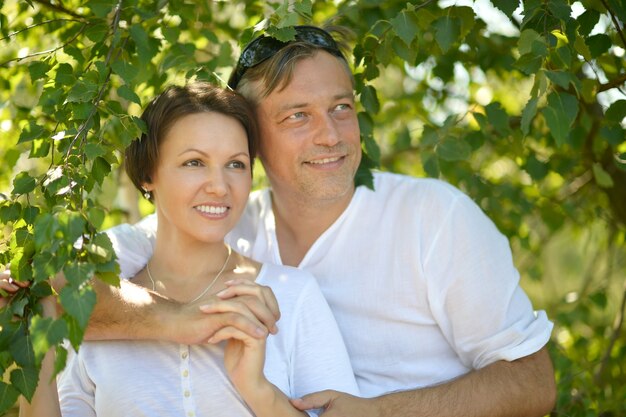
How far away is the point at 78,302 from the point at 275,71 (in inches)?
56.5

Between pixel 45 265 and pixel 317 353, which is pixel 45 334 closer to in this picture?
pixel 45 265

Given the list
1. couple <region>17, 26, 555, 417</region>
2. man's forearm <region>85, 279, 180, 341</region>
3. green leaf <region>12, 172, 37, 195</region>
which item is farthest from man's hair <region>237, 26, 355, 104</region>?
green leaf <region>12, 172, 37, 195</region>

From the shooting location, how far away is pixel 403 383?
277 cm

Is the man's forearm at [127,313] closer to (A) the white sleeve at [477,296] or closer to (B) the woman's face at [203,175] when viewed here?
(B) the woman's face at [203,175]

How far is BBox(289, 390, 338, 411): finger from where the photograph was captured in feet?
7.60

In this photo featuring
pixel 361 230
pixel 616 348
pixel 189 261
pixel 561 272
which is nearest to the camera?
pixel 189 261

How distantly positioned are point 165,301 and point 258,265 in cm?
38

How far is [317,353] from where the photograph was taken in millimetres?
2467

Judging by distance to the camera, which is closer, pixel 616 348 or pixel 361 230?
pixel 361 230

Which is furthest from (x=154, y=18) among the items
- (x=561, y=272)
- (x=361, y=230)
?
(x=561, y=272)

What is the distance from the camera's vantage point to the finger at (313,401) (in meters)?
2.32

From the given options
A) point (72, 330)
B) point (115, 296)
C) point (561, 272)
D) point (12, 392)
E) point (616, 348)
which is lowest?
point (561, 272)

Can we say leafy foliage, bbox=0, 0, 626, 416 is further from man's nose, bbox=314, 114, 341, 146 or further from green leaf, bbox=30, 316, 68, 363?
man's nose, bbox=314, 114, 341, 146

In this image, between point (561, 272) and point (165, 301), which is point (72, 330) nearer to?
point (165, 301)
